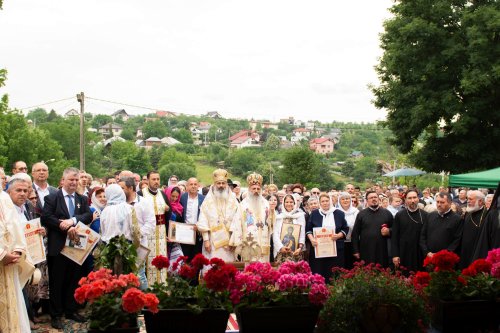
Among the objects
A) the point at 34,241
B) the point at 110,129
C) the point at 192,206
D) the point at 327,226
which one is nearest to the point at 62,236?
the point at 34,241

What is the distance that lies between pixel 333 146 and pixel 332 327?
135 meters

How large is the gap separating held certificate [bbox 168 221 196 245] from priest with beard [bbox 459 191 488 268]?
4.42 meters

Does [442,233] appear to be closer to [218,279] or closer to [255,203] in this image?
[255,203]

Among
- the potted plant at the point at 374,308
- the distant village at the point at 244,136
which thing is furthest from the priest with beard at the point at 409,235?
the distant village at the point at 244,136

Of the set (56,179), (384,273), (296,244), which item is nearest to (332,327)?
(384,273)

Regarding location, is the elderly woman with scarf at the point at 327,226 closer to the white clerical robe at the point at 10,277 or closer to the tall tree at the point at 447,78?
the white clerical robe at the point at 10,277

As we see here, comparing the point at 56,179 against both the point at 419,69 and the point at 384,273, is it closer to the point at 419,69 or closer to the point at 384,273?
the point at 419,69

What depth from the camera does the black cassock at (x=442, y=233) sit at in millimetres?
11492

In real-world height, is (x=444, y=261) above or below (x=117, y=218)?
below

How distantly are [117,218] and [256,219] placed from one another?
2.56 m

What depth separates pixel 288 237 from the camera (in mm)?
11562

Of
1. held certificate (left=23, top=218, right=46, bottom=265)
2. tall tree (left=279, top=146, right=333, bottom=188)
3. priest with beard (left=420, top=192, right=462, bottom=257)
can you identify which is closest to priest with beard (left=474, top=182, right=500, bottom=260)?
priest with beard (left=420, top=192, right=462, bottom=257)

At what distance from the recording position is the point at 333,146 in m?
141

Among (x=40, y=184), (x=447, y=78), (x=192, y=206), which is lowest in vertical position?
(x=192, y=206)
